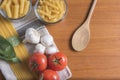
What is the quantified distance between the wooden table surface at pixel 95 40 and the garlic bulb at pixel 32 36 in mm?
64

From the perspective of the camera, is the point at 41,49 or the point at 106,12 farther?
the point at 106,12

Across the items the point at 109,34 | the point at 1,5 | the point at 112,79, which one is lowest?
the point at 112,79

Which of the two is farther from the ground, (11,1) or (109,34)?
(11,1)

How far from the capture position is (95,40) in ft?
3.86

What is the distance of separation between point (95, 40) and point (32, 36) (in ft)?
0.71

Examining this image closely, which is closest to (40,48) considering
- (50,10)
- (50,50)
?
(50,50)

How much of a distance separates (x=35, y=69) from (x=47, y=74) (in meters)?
0.04

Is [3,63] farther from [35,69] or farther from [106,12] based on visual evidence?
[106,12]

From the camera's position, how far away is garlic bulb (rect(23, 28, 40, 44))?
43.9 inches

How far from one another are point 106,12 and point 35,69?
0.33 m

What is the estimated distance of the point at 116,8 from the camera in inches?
48.4

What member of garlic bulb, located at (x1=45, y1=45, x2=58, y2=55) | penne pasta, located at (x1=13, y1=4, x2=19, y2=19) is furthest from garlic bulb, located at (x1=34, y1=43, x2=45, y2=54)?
penne pasta, located at (x1=13, y1=4, x2=19, y2=19)

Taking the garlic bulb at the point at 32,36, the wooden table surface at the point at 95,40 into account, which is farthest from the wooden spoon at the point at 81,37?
the garlic bulb at the point at 32,36

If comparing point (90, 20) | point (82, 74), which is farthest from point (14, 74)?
point (90, 20)
